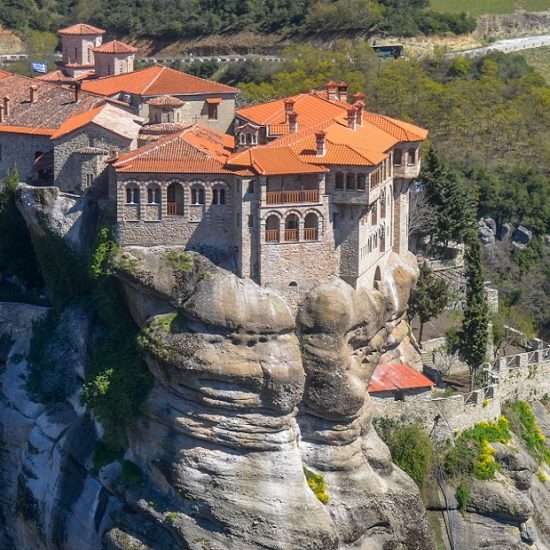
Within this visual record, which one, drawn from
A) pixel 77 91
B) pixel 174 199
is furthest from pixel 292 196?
pixel 77 91

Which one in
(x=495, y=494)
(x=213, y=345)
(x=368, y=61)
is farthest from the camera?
(x=368, y=61)

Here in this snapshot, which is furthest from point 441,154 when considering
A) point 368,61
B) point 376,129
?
point 376,129

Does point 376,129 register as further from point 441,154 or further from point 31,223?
point 441,154

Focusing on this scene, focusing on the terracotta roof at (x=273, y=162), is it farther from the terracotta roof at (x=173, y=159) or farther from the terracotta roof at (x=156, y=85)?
the terracotta roof at (x=156, y=85)

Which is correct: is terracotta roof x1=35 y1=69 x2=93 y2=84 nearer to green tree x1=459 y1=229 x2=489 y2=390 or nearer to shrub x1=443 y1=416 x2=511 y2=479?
green tree x1=459 y1=229 x2=489 y2=390

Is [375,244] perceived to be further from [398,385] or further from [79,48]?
[79,48]

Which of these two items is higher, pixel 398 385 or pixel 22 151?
pixel 22 151

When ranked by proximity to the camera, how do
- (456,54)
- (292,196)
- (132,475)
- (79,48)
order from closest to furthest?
1. (292,196)
2. (132,475)
3. (79,48)
4. (456,54)

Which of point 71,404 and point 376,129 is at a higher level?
point 376,129
